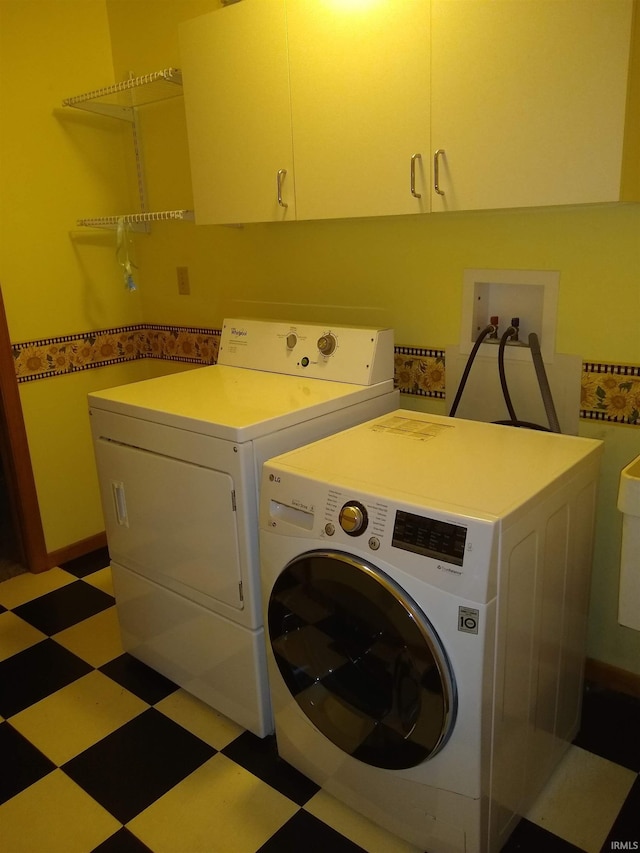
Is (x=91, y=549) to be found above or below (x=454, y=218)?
below

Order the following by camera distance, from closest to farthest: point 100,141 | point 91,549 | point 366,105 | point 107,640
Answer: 1. point 366,105
2. point 107,640
3. point 100,141
4. point 91,549

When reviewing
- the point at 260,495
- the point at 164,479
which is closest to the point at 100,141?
the point at 164,479

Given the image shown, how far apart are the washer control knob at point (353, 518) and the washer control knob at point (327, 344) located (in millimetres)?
820

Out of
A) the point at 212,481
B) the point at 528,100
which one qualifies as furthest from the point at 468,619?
the point at 528,100

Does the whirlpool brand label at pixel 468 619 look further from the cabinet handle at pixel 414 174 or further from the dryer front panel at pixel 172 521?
the cabinet handle at pixel 414 174

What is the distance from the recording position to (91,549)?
2902 millimetres

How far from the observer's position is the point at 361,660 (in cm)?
135

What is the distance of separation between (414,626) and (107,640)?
4.68ft

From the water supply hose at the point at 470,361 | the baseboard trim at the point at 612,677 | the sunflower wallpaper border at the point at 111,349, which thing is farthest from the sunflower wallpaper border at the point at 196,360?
the baseboard trim at the point at 612,677

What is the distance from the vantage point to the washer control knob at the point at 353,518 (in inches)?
50.6

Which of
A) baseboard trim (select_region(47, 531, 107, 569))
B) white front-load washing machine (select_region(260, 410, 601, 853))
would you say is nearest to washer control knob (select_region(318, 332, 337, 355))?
white front-load washing machine (select_region(260, 410, 601, 853))

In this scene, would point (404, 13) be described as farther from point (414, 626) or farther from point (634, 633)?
point (634, 633)

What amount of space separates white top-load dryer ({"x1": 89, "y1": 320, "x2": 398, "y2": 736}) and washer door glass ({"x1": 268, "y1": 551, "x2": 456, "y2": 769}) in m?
0.21

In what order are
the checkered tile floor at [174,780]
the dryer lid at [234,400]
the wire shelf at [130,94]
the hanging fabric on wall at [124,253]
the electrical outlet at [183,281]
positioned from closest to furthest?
1. the checkered tile floor at [174,780]
2. the dryer lid at [234,400]
3. the wire shelf at [130,94]
4. the hanging fabric on wall at [124,253]
5. the electrical outlet at [183,281]
